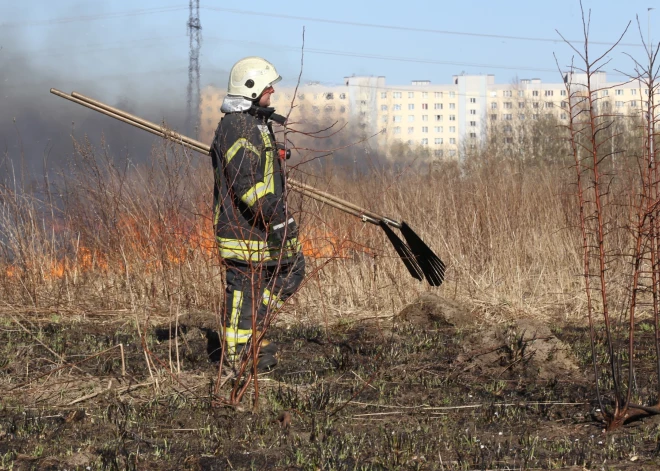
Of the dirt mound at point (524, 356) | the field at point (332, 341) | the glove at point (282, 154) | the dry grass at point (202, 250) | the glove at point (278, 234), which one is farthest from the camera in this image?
the dry grass at point (202, 250)

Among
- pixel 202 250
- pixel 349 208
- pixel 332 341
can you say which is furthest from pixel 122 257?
pixel 349 208

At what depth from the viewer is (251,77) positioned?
4926 mm

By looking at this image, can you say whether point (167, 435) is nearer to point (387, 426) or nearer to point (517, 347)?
point (387, 426)

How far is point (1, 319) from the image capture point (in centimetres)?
681

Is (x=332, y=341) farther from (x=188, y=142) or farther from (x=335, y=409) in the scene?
(x=335, y=409)

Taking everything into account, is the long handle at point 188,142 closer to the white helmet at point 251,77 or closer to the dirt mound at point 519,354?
the white helmet at point 251,77

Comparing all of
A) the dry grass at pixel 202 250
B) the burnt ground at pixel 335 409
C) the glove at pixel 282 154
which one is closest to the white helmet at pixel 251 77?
the glove at pixel 282 154

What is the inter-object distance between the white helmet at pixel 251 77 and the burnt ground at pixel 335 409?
156 centimetres

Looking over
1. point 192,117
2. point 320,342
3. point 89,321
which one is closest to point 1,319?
point 89,321

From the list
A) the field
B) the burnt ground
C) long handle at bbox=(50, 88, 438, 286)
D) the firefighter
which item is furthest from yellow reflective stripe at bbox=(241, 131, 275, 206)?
the burnt ground

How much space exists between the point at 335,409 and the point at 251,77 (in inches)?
76.5

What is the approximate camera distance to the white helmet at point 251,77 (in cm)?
493

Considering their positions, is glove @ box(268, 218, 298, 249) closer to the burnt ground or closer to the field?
the field

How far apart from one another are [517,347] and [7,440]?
2.79 metres
